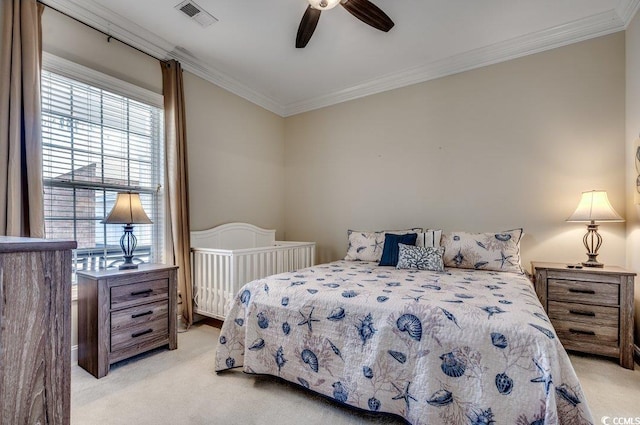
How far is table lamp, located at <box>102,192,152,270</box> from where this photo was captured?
2.28m

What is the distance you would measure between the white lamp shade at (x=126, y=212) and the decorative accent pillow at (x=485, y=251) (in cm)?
265

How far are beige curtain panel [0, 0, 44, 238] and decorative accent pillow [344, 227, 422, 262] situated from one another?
2587 millimetres

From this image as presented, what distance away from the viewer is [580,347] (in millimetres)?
2385

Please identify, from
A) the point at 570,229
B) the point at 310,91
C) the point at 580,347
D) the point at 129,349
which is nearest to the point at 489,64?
the point at 570,229

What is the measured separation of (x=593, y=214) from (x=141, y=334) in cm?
368

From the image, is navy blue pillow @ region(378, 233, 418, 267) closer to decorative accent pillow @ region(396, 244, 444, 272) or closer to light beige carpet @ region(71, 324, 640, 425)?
decorative accent pillow @ region(396, 244, 444, 272)

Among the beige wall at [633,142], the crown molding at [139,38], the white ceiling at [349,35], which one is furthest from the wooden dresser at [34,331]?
the beige wall at [633,142]

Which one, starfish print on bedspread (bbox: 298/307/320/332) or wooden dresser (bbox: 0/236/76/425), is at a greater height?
wooden dresser (bbox: 0/236/76/425)

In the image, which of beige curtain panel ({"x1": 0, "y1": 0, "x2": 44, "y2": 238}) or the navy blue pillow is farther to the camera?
the navy blue pillow

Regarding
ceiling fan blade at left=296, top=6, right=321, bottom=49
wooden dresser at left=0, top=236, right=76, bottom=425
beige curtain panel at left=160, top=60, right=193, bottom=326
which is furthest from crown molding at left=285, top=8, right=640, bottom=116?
wooden dresser at left=0, top=236, right=76, bottom=425

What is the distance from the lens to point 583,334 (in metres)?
2.38

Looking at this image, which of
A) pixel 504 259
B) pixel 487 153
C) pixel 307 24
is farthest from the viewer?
pixel 487 153

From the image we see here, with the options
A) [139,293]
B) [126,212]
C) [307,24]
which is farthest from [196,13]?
[139,293]

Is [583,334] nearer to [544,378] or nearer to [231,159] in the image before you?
[544,378]
